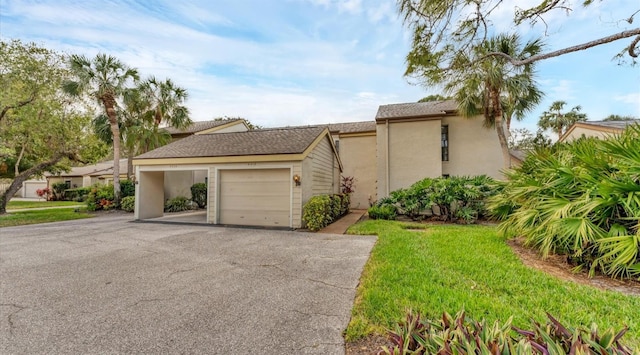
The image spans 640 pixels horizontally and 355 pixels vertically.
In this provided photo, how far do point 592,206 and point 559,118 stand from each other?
2915cm

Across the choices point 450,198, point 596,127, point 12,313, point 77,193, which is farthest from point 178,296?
point 77,193

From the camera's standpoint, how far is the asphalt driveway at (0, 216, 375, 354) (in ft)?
8.13

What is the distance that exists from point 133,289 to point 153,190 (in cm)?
889

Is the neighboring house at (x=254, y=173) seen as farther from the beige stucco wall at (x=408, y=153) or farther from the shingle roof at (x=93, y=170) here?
the shingle roof at (x=93, y=170)

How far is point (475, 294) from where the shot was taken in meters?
3.19

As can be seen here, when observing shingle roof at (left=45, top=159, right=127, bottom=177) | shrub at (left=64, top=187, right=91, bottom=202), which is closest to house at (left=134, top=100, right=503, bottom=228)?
shrub at (left=64, top=187, right=91, bottom=202)

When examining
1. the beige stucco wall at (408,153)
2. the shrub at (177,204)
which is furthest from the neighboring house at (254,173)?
the beige stucco wall at (408,153)

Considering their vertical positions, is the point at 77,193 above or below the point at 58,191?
below

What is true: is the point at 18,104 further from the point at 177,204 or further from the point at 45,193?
the point at 45,193

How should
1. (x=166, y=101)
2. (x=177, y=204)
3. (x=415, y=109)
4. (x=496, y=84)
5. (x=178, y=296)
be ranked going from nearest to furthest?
(x=178, y=296) → (x=496, y=84) → (x=415, y=109) → (x=177, y=204) → (x=166, y=101)

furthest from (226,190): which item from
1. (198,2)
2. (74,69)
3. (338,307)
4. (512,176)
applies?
(74,69)

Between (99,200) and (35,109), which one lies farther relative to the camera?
(99,200)

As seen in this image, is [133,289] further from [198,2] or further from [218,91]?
[218,91]

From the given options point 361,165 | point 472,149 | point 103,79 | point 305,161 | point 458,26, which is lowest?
point 305,161
